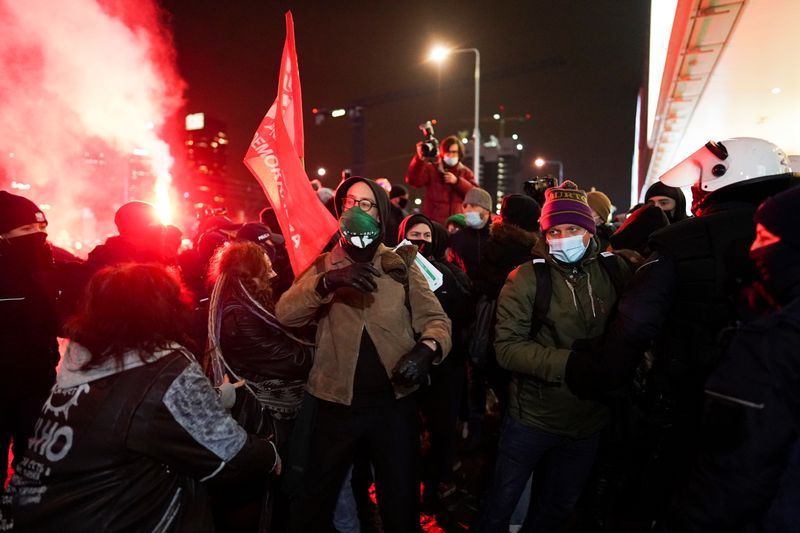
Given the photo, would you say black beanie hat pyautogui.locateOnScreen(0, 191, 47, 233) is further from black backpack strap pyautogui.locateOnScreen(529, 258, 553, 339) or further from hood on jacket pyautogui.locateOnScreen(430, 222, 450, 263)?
black backpack strap pyautogui.locateOnScreen(529, 258, 553, 339)

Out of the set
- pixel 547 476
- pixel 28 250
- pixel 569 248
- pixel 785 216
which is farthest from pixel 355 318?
pixel 28 250

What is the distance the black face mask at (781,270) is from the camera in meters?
1.71

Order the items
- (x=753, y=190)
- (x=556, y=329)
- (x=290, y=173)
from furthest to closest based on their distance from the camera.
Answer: (x=290, y=173) → (x=556, y=329) → (x=753, y=190)

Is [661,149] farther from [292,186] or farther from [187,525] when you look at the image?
[187,525]

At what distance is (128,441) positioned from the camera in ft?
6.16

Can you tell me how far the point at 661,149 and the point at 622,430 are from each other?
15.6m

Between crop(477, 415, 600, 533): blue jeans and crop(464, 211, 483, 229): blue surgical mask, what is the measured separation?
2.74 meters

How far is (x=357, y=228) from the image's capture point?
2.88 meters

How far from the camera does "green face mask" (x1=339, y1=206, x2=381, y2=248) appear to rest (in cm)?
288

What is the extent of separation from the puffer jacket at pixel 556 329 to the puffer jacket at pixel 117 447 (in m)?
1.89

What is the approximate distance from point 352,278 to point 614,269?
187 cm

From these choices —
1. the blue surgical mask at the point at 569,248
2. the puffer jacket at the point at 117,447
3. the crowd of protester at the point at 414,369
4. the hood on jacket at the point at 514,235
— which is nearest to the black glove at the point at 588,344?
the crowd of protester at the point at 414,369

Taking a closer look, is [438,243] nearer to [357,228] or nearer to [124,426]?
[357,228]

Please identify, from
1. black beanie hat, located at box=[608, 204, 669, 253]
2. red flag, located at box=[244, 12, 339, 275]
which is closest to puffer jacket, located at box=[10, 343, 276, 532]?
red flag, located at box=[244, 12, 339, 275]
